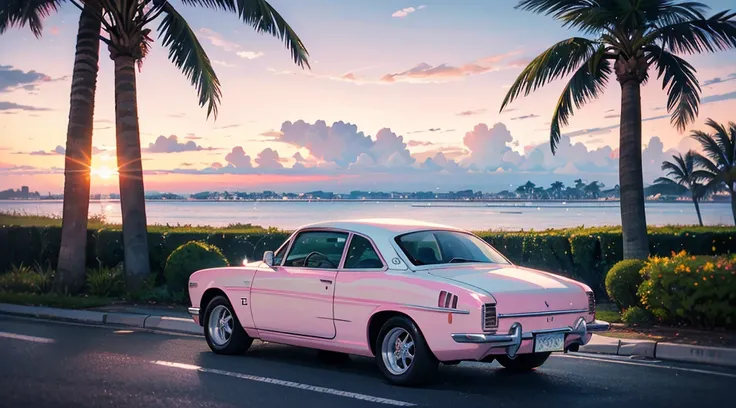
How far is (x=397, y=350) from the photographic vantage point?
28.5 ft

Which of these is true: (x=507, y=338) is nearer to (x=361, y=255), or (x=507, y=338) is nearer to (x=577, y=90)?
(x=361, y=255)

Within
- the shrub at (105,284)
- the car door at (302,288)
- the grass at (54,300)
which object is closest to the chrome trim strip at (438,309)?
the car door at (302,288)

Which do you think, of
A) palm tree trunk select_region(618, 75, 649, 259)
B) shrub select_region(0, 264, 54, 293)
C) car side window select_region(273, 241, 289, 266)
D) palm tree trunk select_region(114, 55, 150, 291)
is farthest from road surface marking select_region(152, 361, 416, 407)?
palm tree trunk select_region(618, 75, 649, 259)

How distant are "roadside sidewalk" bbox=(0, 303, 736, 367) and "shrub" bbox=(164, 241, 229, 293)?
3.81 feet

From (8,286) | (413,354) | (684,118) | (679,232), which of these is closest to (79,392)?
(413,354)

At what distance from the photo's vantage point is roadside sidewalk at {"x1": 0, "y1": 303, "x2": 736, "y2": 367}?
1042cm

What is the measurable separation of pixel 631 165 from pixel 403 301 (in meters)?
11.1

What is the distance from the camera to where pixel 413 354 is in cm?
851

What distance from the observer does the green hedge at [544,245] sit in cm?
1856

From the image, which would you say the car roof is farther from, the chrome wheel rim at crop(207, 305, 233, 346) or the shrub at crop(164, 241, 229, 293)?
the shrub at crop(164, 241, 229, 293)

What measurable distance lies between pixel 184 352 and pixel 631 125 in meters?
11.3

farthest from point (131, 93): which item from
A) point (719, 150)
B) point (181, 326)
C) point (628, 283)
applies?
point (719, 150)

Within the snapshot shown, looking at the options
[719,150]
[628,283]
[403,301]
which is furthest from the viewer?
[719,150]

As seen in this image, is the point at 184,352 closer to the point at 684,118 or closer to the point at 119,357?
the point at 119,357
